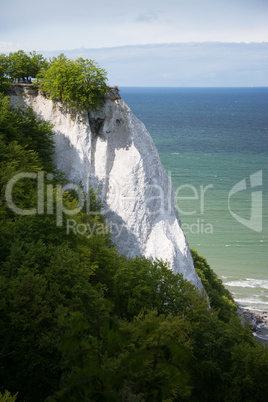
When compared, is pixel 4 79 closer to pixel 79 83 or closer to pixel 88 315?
pixel 79 83

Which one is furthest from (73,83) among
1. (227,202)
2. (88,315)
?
(227,202)

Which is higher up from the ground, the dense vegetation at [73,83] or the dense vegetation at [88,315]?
the dense vegetation at [73,83]

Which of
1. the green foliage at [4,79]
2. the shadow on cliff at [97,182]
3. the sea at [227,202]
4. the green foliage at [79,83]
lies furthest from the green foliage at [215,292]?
the green foliage at [4,79]

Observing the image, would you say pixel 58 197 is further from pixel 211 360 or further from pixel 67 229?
pixel 211 360

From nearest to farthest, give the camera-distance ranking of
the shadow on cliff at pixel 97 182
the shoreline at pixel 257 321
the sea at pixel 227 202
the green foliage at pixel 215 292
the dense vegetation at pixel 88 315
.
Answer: the dense vegetation at pixel 88 315 < the shadow on cliff at pixel 97 182 < the green foliage at pixel 215 292 < the shoreline at pixel 257 321 < the sea at pixel 227 202

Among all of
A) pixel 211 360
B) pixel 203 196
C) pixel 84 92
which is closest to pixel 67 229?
pixel 211 360

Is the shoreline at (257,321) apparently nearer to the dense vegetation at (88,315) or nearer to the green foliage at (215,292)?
the green foliage at (215,292)
